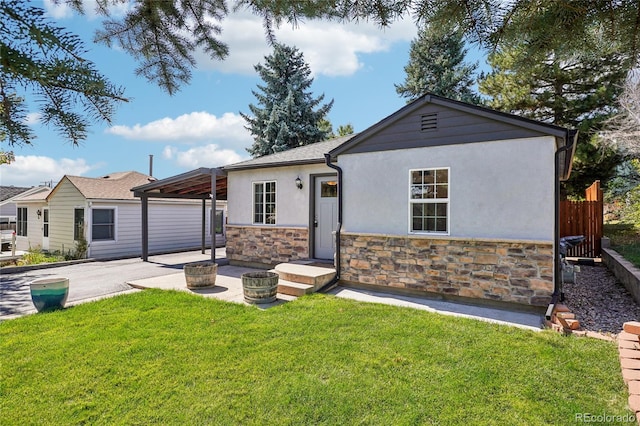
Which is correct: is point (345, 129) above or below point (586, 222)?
above

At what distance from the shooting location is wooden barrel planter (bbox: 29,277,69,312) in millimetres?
6062

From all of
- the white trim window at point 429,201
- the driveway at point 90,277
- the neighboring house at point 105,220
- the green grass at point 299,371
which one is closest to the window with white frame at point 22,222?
the neighboring house at point 105,220

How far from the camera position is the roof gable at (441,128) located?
6020 millimetres

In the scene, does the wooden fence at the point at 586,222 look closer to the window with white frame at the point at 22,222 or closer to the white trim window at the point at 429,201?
the white trim window at the point at 429,201

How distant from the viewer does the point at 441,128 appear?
6.81m

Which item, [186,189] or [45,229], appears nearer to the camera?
[186,189]

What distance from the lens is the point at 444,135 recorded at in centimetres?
678

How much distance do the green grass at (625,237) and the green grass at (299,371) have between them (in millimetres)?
8153

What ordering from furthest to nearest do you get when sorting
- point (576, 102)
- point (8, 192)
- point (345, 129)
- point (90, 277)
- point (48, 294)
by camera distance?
point (345, 129), point (8, 192), point (576, 102), point (90, 277), point (48, 294)

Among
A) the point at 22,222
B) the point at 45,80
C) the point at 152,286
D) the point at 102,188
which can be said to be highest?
the point at 102,188

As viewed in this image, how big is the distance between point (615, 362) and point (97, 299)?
8.60m

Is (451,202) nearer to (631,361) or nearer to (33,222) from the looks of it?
(631,361)

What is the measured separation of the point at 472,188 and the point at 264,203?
6172 millimetres

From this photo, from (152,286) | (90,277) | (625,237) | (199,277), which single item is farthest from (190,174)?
(625,237)
